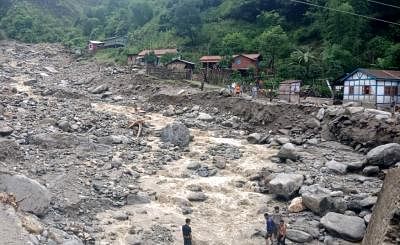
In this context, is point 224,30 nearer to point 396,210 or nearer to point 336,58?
point 336,58

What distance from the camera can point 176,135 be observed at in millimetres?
26031

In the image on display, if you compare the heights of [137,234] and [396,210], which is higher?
[396,210]

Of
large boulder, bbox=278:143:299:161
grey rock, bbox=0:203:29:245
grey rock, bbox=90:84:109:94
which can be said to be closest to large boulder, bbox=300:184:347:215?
large boulder, bbox=278:143:299:161

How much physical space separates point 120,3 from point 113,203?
82.5 meters

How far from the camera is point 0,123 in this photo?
2347 cm

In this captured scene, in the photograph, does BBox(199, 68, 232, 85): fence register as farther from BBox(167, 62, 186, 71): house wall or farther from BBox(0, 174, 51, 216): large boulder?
BBox(0, 174, 51, 216): large boulder

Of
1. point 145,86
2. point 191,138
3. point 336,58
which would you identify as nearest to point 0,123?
point 191,138

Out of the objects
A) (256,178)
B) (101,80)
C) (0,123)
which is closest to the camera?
(256,178)

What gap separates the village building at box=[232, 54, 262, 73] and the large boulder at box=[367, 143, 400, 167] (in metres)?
23.3

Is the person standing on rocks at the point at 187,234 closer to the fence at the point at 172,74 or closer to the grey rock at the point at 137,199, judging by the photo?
the grey rock at the point at 137,199

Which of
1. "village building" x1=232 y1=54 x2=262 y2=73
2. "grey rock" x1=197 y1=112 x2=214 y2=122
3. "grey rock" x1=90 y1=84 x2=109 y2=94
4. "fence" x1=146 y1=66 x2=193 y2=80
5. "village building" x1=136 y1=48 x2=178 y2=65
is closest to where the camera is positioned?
"grey rock" x1=197 y1=112 x2=214 y2=122

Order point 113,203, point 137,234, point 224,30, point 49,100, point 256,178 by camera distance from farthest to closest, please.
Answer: point 224,30 < point 49,100 < point 256,178 < point 113,203 < point 137,234

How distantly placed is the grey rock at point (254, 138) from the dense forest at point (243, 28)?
27.1ft

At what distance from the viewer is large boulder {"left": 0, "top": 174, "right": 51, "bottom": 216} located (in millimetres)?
14023
